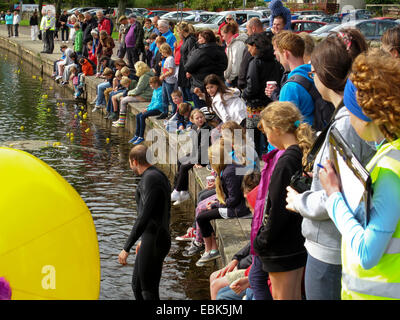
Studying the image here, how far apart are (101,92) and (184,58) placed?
5.49 m

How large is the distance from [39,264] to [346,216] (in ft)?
4.74

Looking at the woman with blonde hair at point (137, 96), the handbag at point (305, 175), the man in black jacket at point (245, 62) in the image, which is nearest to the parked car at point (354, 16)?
the woman with blonde hair at point (137, 96)

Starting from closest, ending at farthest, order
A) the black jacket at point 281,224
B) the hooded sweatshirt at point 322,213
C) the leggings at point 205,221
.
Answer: the hooded sweatshirt at point 322,213 < the black jacket at point 281,224 < the leggings at point 205,221

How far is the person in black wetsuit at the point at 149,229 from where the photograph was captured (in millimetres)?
5191

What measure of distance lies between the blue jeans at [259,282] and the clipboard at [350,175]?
1.41 m

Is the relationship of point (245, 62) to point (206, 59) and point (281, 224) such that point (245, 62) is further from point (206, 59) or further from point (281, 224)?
point (281, 224)

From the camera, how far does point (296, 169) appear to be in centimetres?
386

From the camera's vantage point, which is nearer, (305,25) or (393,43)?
(393,43)

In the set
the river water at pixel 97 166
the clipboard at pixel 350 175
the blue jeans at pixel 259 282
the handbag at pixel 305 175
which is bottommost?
the river water at pixel 97 166

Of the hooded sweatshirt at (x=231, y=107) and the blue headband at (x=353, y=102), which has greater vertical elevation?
the blue headband at (x=353, y=102)

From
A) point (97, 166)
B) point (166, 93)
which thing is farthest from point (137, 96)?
point (97, 166)

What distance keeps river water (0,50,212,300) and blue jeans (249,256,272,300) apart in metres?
1.93

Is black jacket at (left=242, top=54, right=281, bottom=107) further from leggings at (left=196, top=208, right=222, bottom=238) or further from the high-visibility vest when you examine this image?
the high-visibility vest

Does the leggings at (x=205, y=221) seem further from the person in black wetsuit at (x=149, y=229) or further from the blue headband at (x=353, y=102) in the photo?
the blue headband at (x=353, y=102)
